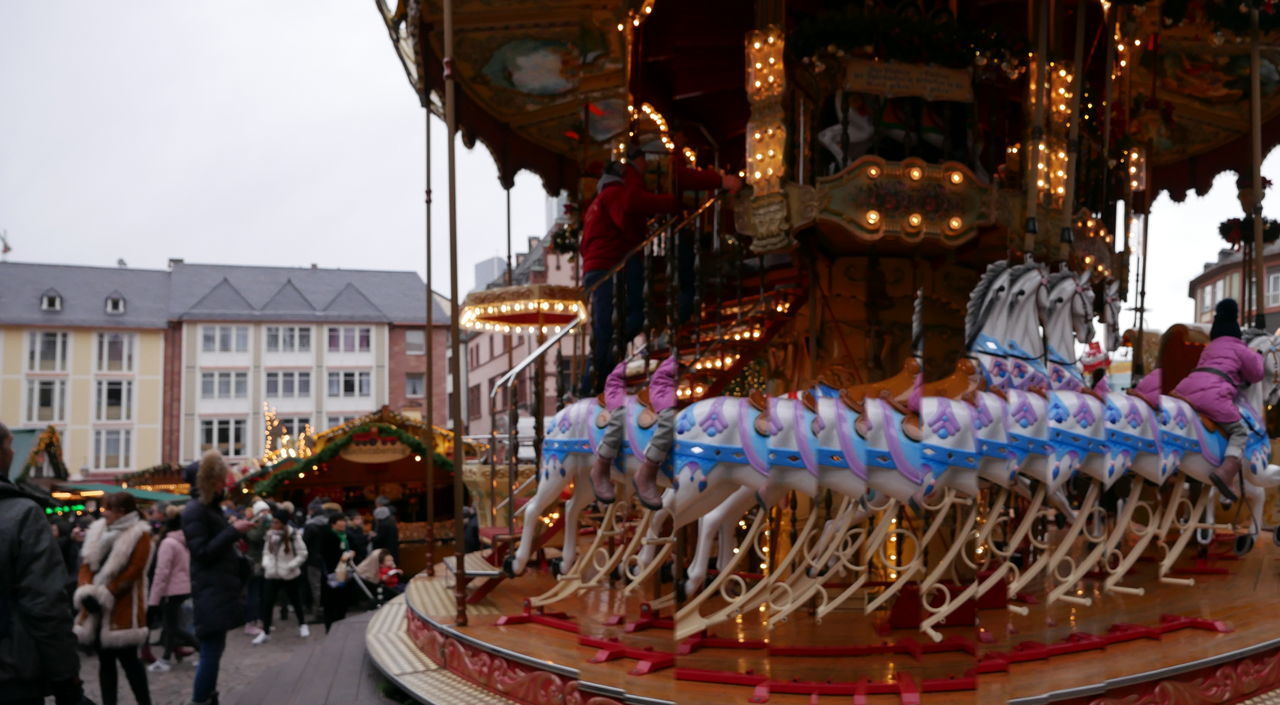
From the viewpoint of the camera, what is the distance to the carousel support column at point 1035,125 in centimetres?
677

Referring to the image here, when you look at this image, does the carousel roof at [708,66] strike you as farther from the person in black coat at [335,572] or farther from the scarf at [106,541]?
the person in black coat at [335,572]

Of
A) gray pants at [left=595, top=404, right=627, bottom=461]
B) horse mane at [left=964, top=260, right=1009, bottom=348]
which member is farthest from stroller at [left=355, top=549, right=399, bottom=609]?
horse mane at [left=964, top=260, right=1009, bottom=348]

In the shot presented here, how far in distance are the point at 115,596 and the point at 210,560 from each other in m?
1.00

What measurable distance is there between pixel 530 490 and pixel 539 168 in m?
4.18

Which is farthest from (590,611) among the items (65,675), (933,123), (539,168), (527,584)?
(539,168)

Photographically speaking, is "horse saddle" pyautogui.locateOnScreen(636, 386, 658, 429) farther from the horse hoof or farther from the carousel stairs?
the horse hoof

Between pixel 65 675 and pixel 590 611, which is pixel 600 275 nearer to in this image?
pixel 590 611

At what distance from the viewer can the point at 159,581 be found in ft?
29.3

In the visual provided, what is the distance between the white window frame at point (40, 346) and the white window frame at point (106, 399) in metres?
1.61

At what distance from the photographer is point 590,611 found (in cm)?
693

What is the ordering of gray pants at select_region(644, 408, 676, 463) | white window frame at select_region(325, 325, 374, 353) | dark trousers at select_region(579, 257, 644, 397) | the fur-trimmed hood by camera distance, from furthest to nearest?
white window frame at select_region(325, 325, 374, 353), dark trousers at select_region(579, 257, 644, 397), the fur-trimmed hood, gray pants at select_region(644, 408, 676, 463)

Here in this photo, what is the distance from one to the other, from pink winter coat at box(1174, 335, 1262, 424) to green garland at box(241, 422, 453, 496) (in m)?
13.4

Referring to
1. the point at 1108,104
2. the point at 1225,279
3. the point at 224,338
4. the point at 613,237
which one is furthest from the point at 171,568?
the point at 224,338

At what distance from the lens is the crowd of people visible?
4.34 metres
